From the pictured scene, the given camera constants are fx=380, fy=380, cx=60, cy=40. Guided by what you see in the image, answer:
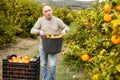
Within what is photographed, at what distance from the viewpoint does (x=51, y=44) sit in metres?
7.24

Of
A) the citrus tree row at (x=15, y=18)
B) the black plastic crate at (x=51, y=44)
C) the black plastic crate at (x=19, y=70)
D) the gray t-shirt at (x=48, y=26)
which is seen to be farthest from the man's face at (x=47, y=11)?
the citrus tree row at (x=15, y=18)

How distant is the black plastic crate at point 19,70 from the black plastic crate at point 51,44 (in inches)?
12.8

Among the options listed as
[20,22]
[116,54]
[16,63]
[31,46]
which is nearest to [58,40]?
[16,63]

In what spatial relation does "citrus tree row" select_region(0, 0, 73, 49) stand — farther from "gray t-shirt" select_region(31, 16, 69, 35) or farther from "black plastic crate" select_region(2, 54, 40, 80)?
"black plastic crate" select_region(2, 54, 40, 80)

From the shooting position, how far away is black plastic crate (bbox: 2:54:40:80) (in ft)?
23.9

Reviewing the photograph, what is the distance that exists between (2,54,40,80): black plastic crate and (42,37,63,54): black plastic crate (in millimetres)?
326

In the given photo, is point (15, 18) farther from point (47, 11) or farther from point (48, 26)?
point (47, 11)

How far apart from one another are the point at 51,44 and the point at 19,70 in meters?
0.80

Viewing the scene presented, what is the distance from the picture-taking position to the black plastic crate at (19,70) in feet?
23.9

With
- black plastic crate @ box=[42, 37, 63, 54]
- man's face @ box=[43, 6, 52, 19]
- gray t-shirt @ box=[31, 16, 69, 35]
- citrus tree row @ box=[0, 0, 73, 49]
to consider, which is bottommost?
citrus tree row @ box=[0, 0, 73, 49]

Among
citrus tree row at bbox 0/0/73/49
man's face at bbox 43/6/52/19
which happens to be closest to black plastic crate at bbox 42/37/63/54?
man's face at bbox 43/6/52/19

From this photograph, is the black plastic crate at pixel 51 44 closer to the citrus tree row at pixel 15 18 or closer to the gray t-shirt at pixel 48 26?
the gray t-shirt at pixel 48 26

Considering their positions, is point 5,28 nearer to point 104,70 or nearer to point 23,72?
point 23,72

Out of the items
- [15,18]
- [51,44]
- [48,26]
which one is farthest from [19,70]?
[15,18]
